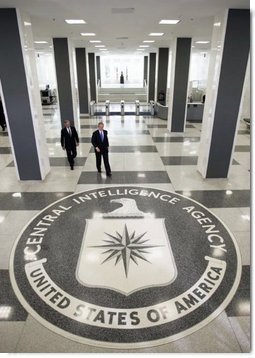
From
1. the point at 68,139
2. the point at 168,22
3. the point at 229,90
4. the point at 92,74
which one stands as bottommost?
the point at 68,139

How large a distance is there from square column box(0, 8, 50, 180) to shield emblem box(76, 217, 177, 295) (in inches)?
108

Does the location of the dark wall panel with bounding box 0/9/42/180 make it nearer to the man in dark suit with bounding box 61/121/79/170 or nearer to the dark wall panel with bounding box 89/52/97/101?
the man in dark suit with bounding box 61/121/79/170

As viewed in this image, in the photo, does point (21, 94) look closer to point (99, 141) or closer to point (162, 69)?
point (99, 141)

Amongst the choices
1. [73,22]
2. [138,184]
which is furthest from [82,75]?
[138,184]

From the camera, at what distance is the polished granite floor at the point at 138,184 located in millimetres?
2969

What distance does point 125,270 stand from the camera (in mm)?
3980

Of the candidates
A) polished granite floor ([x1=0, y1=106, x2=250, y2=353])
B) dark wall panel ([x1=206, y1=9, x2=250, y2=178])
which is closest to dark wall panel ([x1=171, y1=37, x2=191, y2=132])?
polished granite floor ([x1=0, y1=106, x2=250, y2=353])

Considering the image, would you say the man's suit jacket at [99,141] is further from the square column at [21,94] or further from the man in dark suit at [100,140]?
the square column at [21,94]

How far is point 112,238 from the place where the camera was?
4719mm

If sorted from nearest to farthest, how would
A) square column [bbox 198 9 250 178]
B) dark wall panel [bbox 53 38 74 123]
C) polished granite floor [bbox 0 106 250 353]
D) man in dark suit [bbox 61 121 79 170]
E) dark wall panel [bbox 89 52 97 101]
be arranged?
polished granite floor [bbox 0 106 250 353] < square column [bbox 198 9 250 178] < man in dark suit [bbox 61 121 79 170] < dark wall panel [bbox 53 38 74 123] < dark wall panel [bbox 89 52 97 101]

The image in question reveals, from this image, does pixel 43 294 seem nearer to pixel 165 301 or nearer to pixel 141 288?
pixel 141 288

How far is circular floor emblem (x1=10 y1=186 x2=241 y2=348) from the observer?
318 centimetres

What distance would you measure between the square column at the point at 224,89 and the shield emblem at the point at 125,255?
2888 mm

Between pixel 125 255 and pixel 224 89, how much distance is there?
15.0ft
